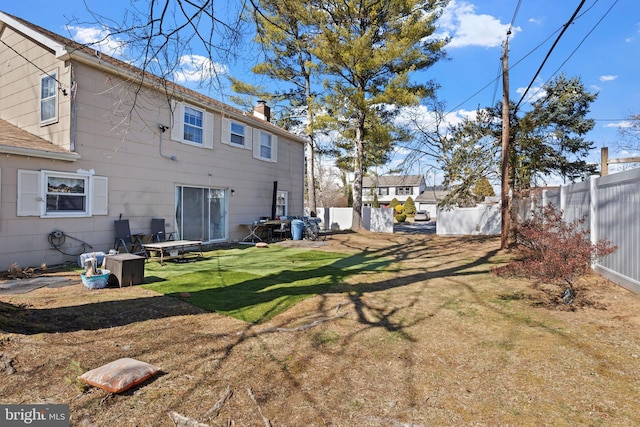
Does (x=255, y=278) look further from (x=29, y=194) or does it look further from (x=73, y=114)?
(x=73, y=114)

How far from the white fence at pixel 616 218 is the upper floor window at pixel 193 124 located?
10694mm

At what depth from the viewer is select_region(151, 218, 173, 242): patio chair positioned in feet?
31.2

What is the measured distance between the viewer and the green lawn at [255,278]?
16.4ft

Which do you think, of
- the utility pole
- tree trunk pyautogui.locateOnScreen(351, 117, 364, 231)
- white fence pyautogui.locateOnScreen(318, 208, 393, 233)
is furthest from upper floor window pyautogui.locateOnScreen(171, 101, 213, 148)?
white fence pyautogui.locateOnScreen(318, 208, 393, 233)

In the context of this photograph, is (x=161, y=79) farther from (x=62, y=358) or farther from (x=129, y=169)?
(x=129, y=169)

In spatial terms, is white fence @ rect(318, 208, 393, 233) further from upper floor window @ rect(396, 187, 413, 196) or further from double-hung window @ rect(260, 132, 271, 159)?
upper floor window @ rect(396, 187, 413, 196)

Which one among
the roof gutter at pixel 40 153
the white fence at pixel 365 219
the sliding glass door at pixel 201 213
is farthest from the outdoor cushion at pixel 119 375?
the white fence at pixel 365 219

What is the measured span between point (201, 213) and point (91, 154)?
3880 mm

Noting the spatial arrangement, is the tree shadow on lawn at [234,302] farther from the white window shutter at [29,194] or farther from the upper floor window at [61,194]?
the white window shutter at [29,194]

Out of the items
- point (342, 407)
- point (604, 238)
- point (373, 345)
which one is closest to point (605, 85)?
point (604, 238)

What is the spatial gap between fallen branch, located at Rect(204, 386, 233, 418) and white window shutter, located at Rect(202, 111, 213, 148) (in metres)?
10.0

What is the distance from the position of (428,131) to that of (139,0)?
18.0 m

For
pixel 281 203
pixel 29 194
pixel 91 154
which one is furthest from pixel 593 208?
pixel 281 203

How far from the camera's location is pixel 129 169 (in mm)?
9016
